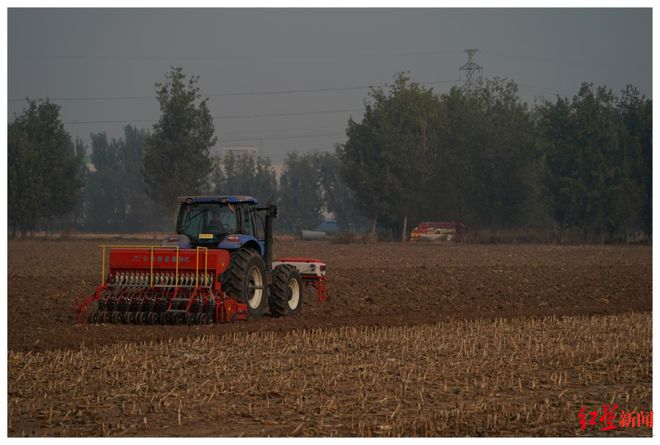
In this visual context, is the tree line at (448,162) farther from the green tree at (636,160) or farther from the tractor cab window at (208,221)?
the tractor cab window at (208,221)

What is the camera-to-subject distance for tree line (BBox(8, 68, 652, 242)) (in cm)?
7288

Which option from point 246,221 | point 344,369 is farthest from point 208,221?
point 344,369

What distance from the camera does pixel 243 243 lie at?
18094 mm

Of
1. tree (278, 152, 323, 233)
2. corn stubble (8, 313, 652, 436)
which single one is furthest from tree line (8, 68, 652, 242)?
corn stubble (8, 313, 652, 436)

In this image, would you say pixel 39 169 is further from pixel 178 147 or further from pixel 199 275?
pixel 199 275

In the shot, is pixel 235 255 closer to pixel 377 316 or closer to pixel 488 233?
pixel 377 316

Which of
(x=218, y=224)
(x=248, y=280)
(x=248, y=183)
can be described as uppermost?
(x=248, y=183)

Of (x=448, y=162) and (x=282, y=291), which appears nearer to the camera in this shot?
(x=282, y=291)

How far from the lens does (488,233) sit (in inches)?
2682

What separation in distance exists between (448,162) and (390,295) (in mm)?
55401

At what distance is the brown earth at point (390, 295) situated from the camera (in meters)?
16.7

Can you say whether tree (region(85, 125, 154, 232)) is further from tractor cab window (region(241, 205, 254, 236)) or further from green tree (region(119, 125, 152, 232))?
tractor cab window (region(241, 205, 254, 236))

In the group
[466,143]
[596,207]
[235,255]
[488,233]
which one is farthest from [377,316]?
[466,143]

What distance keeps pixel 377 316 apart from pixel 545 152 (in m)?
58.6
